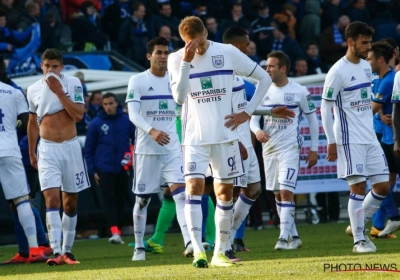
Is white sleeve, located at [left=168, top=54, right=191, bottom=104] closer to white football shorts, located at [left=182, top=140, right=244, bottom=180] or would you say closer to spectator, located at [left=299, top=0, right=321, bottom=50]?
white football shorts, located at [left=182, top=140, right=244, bottom=180]

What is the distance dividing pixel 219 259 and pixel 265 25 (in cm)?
1499

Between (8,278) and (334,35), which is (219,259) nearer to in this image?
(8,278)

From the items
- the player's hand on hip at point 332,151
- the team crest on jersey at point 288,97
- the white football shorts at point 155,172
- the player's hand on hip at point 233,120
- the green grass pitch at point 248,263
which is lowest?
the green grass pitch at point 248,263

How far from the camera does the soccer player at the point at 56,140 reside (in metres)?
12.7

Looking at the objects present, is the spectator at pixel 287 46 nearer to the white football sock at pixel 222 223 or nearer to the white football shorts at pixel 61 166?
the white football shorts at pixel 61 166

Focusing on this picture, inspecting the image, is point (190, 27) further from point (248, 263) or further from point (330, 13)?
point (330, 13)

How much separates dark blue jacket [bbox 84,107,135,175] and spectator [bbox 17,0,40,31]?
4.90 m

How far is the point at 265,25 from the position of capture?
25.2 m

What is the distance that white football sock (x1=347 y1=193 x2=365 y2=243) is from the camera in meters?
12.2

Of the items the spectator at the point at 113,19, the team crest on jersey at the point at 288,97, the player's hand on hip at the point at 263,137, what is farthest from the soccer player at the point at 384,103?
the spectator at the point at 113,19

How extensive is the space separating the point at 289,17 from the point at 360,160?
14.1 metres

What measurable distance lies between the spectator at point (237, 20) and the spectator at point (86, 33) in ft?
9.71

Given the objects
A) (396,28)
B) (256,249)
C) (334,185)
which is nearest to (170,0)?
(396,28)

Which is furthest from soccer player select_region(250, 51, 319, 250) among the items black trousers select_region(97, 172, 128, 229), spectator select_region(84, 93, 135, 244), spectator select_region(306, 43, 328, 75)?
spectator select_region(306, 43, 328, 75)
